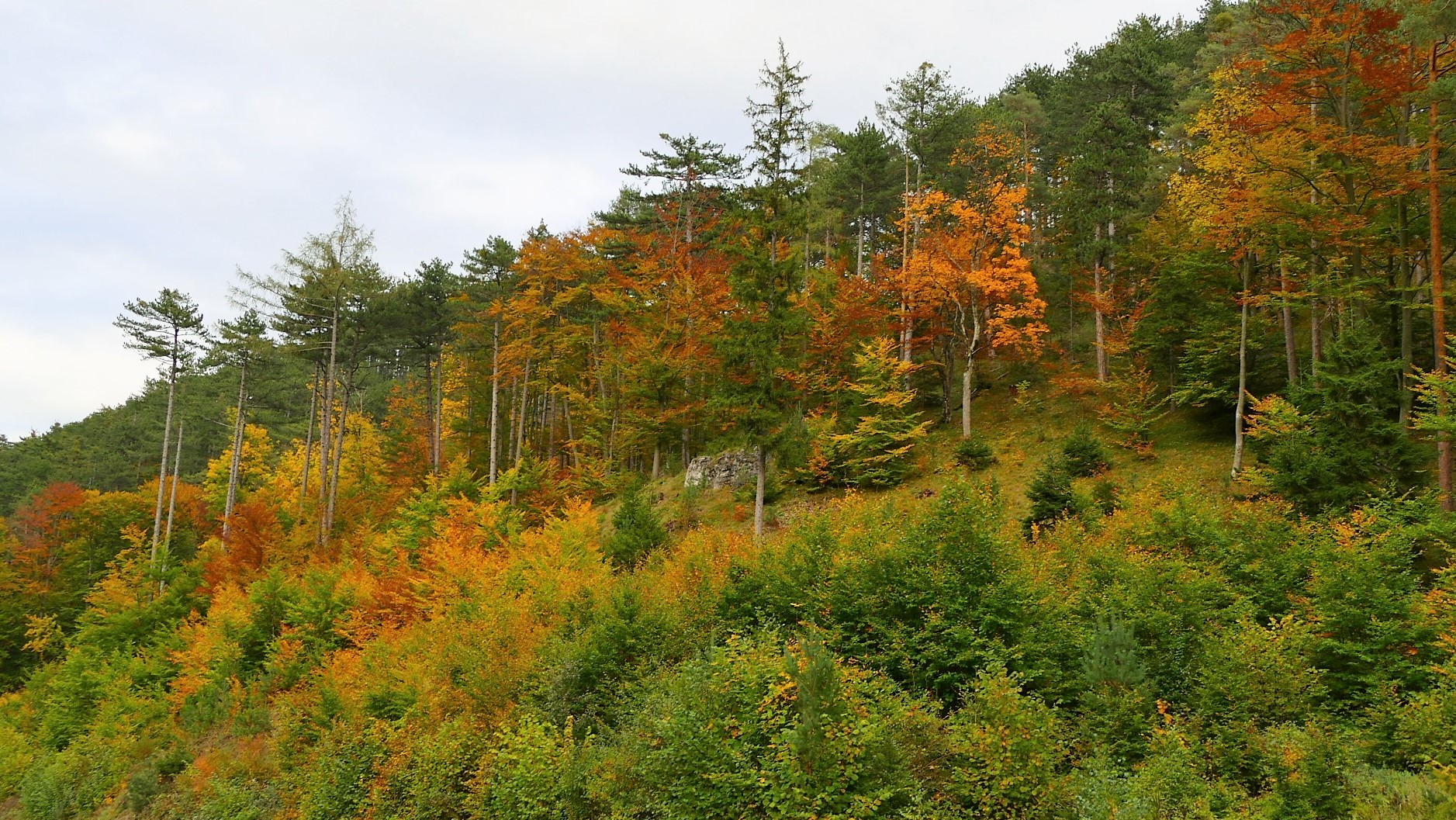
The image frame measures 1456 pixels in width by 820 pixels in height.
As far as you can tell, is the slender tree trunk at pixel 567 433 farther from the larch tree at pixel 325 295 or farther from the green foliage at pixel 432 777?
the green foliage at pixel 432 777

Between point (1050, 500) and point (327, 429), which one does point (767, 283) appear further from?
point (327, 429)

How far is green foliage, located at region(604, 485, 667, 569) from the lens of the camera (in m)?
20.3

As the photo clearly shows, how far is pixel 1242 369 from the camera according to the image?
765 inches

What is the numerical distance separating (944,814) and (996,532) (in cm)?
585

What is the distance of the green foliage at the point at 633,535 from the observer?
66.6 ft

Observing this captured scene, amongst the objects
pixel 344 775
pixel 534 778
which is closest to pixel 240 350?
pixel 344 775

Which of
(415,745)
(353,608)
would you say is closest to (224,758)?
(353,608)

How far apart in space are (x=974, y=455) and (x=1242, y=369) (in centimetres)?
789

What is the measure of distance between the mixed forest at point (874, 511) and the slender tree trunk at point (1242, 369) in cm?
25

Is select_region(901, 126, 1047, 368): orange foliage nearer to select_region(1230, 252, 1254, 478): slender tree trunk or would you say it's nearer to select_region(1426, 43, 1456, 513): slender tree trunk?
select_region(1230, 252, 1254, 478): slender tree trunk

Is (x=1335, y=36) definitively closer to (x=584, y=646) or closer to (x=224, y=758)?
(x=584, y=646)

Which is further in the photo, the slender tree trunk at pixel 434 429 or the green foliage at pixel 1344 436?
the slender tree trunk at pixel 434 429

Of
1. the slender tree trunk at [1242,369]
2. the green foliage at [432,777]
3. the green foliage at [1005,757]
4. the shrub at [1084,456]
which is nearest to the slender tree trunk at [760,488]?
the shrub at [1084,456]

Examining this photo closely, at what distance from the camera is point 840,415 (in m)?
26.0
